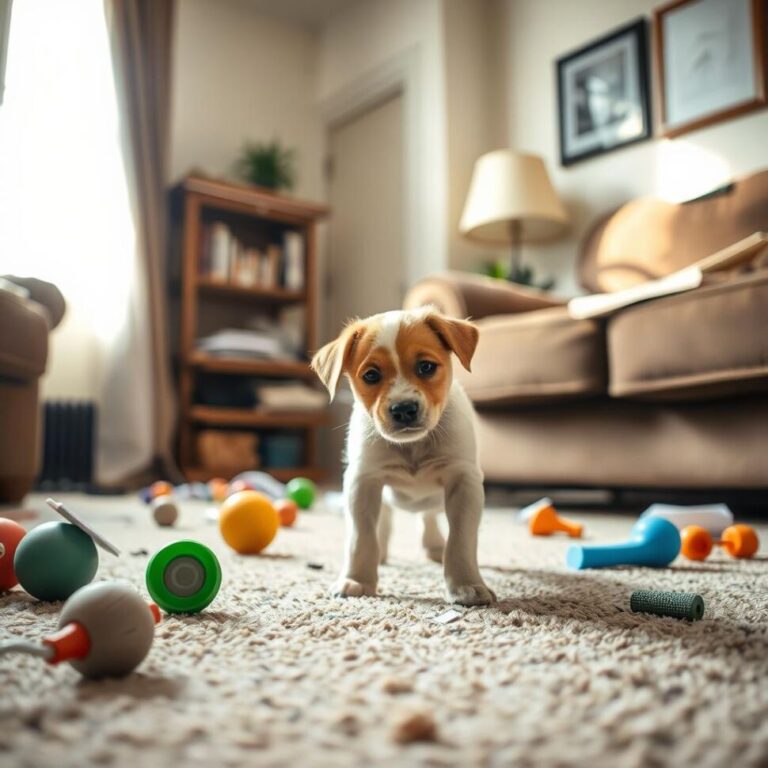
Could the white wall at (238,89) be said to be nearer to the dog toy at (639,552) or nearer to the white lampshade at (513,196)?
the white lampshade at (513,196)

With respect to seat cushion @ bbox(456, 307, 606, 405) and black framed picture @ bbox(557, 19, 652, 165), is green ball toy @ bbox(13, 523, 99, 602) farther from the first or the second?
black framed picture @ bbox(557, 19, 652, 165)

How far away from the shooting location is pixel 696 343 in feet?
6.47

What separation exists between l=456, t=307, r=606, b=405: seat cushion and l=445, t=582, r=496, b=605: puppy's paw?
1.31 m

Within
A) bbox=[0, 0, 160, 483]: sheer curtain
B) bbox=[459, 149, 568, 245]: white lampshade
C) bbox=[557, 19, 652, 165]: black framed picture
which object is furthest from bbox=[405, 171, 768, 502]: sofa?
bbox=[0, 0, 160, 483]: sheer curtain

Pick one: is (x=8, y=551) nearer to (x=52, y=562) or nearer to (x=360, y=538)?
(x=52, y=562)

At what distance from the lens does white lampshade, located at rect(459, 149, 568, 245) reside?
3.69 metres

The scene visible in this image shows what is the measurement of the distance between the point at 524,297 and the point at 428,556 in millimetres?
1768

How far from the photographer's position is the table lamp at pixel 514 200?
12.1 feet

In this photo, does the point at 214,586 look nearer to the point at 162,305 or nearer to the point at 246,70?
the point at 162,305

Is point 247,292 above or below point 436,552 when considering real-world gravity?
above

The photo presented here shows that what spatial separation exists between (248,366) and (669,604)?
3357 mm

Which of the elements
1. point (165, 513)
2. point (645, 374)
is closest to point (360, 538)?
point (165, 513)

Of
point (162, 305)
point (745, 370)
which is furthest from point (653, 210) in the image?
point (162, 305)

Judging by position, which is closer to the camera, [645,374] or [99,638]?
[99,638]
